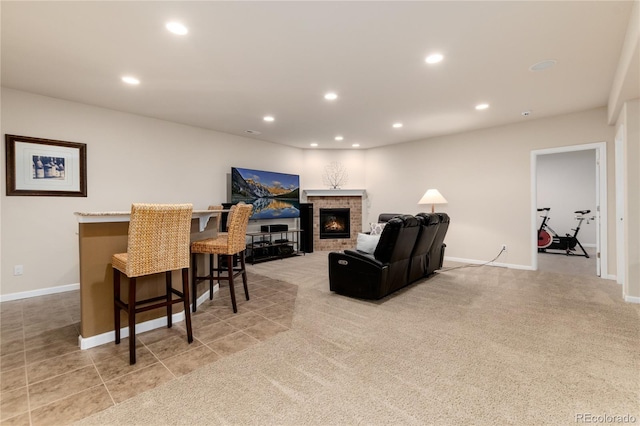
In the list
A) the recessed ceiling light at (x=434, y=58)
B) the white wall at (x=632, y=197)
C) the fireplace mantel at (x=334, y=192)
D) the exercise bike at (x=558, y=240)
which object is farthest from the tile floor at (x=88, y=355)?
the exercise bike at (x=558, y=240)

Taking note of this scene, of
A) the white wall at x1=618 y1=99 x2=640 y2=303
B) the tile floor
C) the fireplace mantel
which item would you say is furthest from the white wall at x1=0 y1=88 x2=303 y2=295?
A: the white wall at x1=618 y1=99 x2=640 y2=303

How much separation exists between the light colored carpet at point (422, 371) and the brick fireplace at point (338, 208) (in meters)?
4.18

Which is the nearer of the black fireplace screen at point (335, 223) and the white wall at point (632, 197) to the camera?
the white wall at point (632, 197)

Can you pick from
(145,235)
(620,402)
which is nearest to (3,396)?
(145,235)

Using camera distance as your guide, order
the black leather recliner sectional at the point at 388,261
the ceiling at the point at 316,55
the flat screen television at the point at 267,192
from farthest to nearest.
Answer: the flat screen television at the point at 267,192, the black leather recliner sectional at the point at 388,261, the ceiling at the point at 316,55

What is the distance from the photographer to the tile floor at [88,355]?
1680mm

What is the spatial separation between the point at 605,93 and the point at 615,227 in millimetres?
1973

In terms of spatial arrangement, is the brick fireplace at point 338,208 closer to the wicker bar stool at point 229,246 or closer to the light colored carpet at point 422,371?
the light colored carpet at point 422,371

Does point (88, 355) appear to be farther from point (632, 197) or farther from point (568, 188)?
point (568, 188)

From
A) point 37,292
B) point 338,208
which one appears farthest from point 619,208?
point 37,292

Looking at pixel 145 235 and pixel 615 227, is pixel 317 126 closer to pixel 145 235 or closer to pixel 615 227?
pixel 145 235

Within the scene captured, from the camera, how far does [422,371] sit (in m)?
1.95

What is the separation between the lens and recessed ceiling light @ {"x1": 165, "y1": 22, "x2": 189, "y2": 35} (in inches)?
92.7

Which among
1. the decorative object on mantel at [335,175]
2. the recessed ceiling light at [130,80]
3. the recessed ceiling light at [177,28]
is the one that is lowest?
the decorative object on mantel at [335,175]
